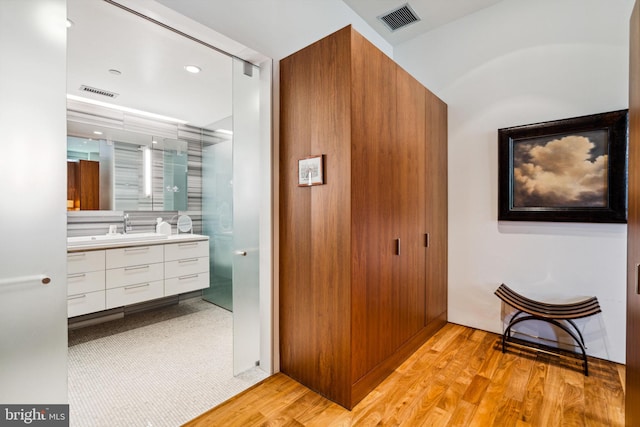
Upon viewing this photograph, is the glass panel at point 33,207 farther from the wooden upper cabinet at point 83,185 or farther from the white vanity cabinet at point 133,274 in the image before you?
the wooden upper cabinet at point 83,185

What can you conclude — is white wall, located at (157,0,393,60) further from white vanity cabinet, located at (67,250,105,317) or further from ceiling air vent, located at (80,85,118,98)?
white vanity cabinet, located at (67,250,105,317)

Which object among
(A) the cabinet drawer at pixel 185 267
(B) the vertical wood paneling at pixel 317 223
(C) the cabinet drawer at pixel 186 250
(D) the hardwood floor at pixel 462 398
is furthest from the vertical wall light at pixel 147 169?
(D) the hardwood floor at pixel 462 398

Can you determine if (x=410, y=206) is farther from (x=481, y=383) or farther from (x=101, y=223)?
(x=101, y=223)

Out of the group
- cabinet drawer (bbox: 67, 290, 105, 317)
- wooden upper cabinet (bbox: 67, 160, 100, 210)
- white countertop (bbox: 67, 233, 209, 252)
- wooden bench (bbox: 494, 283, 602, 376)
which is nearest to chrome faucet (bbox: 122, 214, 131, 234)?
wooden upper cabinet (bbox: 67, 160, 100, 210)

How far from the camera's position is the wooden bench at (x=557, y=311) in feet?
7.17

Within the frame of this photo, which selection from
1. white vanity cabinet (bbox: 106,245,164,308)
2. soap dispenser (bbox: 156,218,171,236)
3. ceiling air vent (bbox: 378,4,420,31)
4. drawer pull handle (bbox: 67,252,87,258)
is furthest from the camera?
soap dispenser (bbox: 156,218,171,236)

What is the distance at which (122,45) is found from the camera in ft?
7.60

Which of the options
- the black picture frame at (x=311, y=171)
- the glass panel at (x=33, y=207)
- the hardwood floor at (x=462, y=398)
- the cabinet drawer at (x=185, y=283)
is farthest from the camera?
the cabinet drawer at (x=185, y=283)

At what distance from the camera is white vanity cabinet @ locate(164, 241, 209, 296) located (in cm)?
346

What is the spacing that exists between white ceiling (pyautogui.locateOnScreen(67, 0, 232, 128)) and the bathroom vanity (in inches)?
63.9

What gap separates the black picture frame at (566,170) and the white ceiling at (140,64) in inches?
111

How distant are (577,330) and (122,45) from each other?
13.9 ft

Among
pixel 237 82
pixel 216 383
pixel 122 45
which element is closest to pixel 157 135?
pixel 122 45

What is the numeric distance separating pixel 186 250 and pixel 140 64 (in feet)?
6.83
